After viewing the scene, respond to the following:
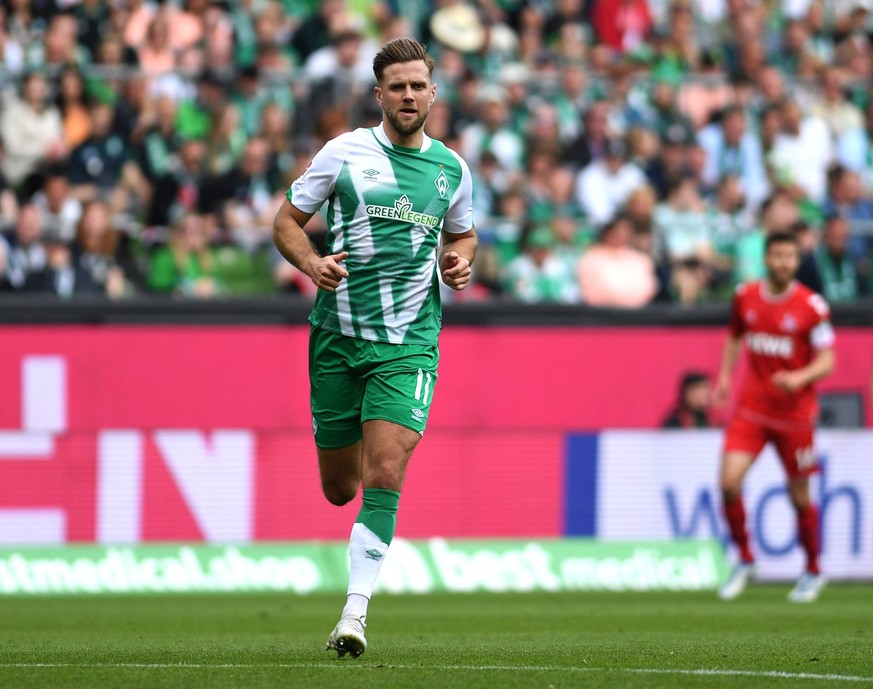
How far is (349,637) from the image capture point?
22.3ft

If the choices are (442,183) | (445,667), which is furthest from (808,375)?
(445,667)

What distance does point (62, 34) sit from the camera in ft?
52.5

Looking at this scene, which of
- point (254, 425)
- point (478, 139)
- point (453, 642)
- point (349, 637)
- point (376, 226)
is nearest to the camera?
point (349, 637)

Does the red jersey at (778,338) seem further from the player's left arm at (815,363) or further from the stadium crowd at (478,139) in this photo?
the stadium crowd at (478,139)

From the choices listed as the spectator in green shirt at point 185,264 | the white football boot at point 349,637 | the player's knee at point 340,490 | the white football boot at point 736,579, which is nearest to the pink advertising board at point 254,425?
the spectator in green shirt at point 185,264

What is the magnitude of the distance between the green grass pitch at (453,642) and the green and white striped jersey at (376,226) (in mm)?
1485

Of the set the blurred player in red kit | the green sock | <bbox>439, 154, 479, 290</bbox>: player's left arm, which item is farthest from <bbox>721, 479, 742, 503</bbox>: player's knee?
the green sock

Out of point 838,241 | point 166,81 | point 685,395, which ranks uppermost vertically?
point 166,81

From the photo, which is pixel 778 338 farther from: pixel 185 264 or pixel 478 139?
pixel 478 139

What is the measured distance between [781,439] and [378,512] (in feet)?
20.6

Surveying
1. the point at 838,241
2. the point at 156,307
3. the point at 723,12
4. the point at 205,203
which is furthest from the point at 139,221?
the point at 723,12

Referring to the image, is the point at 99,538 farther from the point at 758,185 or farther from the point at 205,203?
the point at 758,185

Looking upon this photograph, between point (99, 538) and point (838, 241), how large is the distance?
7998 mm

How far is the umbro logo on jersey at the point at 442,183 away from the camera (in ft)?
25.1
